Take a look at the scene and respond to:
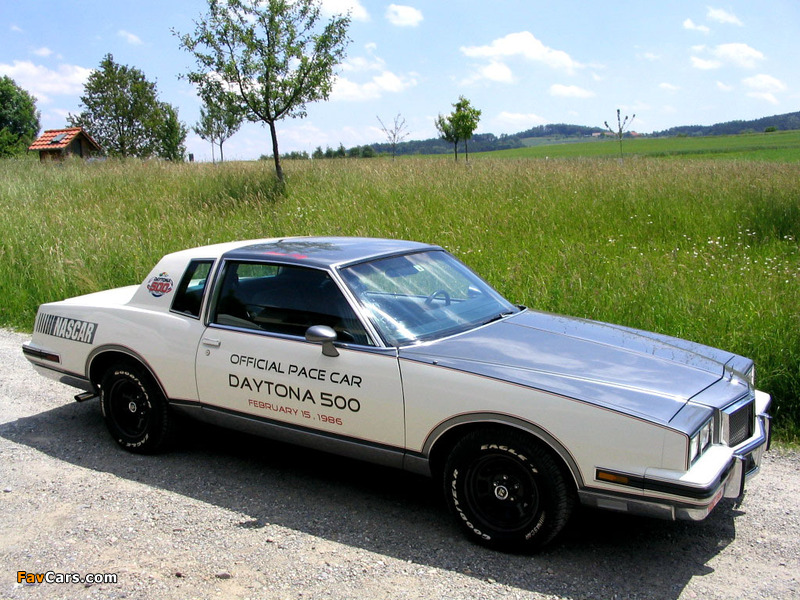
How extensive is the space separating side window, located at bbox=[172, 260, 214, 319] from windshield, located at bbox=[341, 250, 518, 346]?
3.66ft

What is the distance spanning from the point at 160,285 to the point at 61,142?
35.4 m

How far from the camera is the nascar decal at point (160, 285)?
191 inches

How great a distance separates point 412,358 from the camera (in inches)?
147

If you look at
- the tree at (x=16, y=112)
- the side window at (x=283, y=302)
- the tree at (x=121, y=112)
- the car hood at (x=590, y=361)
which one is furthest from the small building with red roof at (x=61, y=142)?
the car hood at (x=590, y=361)

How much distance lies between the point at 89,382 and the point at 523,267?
542 centimetres

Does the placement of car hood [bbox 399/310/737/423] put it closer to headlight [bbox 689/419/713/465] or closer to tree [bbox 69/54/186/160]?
headlight [bbox 689/419/713/465]

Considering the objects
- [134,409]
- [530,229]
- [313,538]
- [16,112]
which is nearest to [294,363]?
[313,538]

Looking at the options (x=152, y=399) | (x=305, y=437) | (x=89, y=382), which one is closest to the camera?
(x=305, y=437)

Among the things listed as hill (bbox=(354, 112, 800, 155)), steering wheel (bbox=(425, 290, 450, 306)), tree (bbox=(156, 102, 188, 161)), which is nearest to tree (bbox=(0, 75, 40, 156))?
tree (bbox=(156, 102, 188, 161))

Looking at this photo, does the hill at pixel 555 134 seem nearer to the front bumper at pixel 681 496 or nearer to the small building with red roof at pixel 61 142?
the small building with red roof at pixel 61 142

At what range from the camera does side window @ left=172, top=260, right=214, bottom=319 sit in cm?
470

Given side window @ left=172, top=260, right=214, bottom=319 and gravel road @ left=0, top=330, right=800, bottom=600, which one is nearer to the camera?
gravel road @ left=0, top=330, right=800, bottom=600

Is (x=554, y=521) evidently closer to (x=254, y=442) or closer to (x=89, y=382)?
(x=254, y=442)

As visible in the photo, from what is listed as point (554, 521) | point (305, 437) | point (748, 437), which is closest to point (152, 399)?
point (305, 437)
